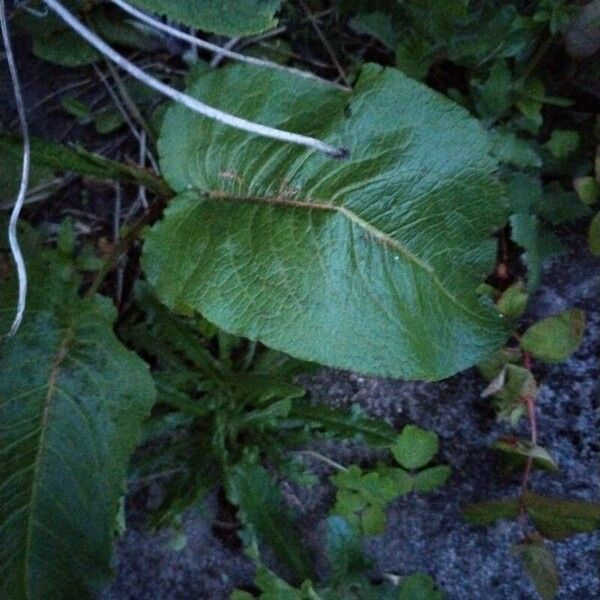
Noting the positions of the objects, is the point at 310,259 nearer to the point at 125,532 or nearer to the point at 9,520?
the point at 9,520

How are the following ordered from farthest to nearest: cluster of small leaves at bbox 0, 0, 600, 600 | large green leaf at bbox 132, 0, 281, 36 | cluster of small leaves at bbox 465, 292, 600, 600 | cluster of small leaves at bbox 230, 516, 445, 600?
cluster of small leaves at bbox 230, 516, 445, 600, cluster of small leaves at bbox 465, 292, 600, 600, cluster of small leaves at bbox 0, 0, 600, 600, large green leaf at bbox 132, 0, 281, 36

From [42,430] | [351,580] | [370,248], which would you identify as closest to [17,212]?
[42,430]

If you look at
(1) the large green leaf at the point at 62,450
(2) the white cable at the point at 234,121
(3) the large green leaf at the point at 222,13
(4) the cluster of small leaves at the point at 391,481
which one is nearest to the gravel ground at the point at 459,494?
(4) the cluster of small leaves at the point at 391,481

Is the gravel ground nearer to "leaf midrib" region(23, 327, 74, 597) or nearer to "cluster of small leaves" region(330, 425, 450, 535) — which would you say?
"cluster of small leaves" region(330, 425, 450, 535)

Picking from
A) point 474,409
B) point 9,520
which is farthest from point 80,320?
point 474,409

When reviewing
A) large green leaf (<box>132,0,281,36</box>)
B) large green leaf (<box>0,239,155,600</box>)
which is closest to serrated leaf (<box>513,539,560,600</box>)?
large green leaf (<box>0,239,155,600</box>)

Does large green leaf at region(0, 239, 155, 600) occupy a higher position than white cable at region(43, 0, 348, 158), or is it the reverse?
white cable at region(43, 0, 348, 158)
